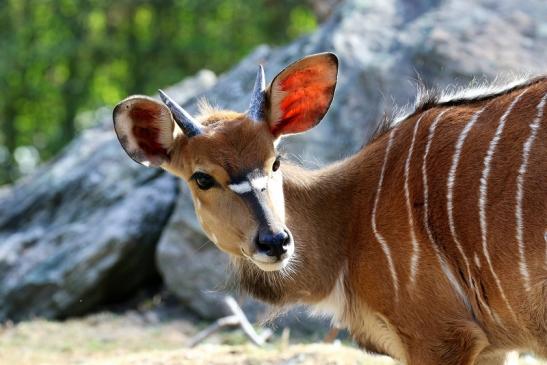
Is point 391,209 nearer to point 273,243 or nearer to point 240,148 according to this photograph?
point 273,243

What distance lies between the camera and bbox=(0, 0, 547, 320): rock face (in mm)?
8336

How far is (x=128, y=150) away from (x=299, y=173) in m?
0.93

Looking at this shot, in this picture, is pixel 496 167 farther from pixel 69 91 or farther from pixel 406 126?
pixel 69 91

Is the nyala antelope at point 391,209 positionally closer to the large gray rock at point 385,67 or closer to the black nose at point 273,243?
the black nose at point 273,243

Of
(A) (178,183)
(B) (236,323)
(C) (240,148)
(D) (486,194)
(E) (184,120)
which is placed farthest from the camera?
(A) (178,183)

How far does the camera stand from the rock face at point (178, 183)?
27.3 ft

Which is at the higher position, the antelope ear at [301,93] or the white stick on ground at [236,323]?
the antelope ear at [301,93]

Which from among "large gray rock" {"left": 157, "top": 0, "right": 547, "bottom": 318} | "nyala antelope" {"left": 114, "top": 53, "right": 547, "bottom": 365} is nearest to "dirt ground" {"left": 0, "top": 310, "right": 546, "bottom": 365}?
"large gray rock" {"left": 157, "top": 0, "right": 547, "bottom": 318}

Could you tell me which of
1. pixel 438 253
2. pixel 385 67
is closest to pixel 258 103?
pixel 438 253

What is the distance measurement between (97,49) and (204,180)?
19.5 m

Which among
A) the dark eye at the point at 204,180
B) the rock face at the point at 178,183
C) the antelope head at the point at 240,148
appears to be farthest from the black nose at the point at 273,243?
the rock face at the point at 178,183

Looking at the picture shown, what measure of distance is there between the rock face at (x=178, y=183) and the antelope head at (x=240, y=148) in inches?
113

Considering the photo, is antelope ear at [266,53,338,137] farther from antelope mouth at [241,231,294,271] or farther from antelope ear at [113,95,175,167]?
antelope mouth at [241,231,294,271]

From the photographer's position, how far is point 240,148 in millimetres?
4492
